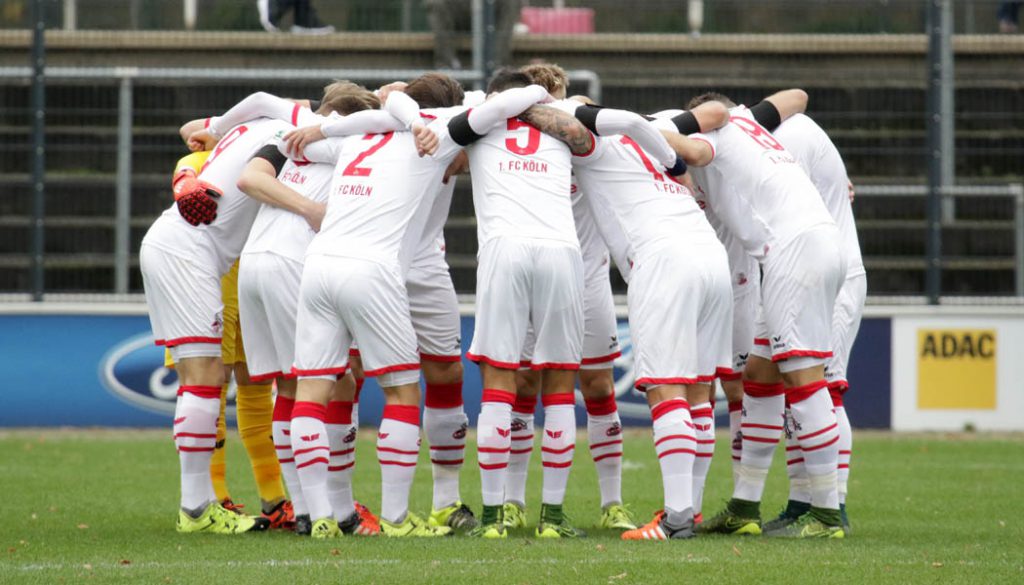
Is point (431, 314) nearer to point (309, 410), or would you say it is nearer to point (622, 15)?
point (309, 410)

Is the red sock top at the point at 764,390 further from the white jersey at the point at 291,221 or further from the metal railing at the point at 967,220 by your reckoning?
the metal railing at the point at 967,220

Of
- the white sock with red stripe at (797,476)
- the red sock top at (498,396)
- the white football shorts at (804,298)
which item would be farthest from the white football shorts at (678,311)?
the white sock with red stripe at (797,476)

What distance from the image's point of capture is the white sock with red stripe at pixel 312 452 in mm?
7387

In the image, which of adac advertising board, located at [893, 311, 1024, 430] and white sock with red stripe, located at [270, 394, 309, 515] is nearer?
white sock with red stripe, located at [270, 394, 309, 515]

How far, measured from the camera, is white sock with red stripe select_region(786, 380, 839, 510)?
7652 millimetres

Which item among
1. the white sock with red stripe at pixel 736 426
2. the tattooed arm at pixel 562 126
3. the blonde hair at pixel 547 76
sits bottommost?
the white sock with red stripe at pixel 736 426

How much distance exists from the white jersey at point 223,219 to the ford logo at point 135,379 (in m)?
6.13

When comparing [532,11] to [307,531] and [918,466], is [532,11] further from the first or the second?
[307,531]

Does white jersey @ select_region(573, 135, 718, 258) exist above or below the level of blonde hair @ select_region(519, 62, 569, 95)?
below

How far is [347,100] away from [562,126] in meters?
1.20

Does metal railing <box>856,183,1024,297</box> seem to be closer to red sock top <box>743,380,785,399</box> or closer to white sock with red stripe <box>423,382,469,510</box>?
red sock top <box>743,380,785,399</box>

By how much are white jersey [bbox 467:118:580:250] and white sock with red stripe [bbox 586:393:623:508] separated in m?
1.14

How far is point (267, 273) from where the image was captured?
7.77 meters

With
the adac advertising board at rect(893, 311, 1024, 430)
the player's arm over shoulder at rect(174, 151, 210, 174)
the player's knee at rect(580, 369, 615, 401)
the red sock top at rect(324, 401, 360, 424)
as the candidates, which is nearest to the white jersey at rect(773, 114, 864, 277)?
the player's knee at rect(580, 369, 615, 401)
